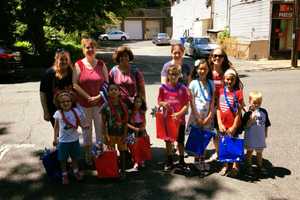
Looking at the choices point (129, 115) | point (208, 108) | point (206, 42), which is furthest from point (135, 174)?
point (206, 42)

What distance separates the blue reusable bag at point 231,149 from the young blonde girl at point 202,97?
0.36m

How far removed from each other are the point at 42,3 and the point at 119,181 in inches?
617

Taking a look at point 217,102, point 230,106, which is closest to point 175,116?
point 217,102

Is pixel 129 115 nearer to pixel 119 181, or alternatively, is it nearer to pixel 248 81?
pixel 119 181

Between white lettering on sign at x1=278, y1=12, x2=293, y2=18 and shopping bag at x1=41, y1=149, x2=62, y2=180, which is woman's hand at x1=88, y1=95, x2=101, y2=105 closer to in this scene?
shopping bag at x1=41, y1=149, x2=62, y2=180

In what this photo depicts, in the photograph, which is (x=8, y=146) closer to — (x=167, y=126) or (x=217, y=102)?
(x=167, y=126)

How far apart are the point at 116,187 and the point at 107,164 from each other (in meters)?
0.34

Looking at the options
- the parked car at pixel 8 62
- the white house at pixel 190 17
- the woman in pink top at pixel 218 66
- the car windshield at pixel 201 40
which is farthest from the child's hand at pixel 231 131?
the white house at pixel 190 17

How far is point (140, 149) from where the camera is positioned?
228 inches

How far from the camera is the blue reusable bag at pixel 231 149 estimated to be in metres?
5.47

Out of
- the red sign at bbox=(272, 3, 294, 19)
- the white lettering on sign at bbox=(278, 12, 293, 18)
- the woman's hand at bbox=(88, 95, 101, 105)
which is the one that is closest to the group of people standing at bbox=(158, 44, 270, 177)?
the woman's hand at bbox=(88, 95, 101, 105)

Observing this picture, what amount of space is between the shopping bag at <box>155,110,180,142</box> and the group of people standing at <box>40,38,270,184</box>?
0.08 metres

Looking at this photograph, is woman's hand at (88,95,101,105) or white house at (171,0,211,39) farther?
white house at (171,0,211,39)

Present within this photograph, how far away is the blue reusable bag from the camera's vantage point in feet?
17.9
